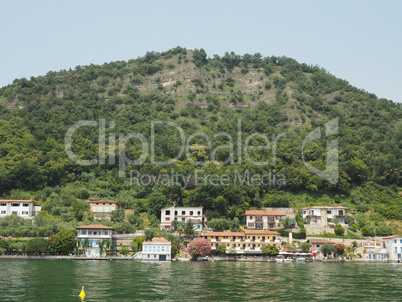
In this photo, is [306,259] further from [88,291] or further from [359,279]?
[88,291]

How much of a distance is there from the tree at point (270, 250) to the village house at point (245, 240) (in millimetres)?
1623

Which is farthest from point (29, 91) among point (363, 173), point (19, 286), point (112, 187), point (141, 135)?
point (19, 286)

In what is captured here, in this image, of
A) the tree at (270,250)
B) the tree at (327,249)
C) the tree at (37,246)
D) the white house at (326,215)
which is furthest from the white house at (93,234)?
the white house at (326,215)

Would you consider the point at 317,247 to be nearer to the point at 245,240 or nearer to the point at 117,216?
the point at 245,240

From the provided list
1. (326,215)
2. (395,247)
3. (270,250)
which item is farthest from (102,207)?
(395,247)

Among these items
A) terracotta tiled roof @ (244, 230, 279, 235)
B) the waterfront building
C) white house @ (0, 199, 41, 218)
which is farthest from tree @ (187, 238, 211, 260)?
white house @ (0, 199, 41, 218)

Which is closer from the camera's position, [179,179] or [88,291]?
[88,291]

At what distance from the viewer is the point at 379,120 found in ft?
430

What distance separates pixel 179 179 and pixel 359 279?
5499 centimetres

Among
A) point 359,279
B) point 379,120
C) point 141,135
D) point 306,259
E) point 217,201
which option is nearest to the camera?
point 359,279

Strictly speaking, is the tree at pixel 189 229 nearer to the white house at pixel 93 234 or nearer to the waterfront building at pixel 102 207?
the white house at pixel 93 234

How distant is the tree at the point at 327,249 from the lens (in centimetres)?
7594

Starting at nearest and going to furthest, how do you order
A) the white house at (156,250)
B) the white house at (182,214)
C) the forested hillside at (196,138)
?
the white house at (156,250)
the white house at (182,214)
the forested hillside at (196,138)

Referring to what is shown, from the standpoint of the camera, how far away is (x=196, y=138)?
406 feet
